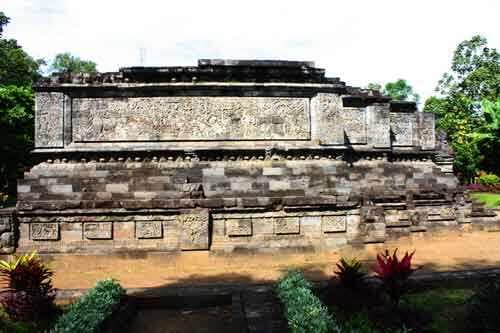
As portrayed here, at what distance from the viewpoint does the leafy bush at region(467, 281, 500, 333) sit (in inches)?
196

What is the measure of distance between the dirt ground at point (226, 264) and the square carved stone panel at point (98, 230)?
0.54 m

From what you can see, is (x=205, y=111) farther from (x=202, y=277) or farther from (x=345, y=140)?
(x=202, y=277)

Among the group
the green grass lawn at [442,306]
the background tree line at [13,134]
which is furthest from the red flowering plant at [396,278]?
the background tree line at [13,134]

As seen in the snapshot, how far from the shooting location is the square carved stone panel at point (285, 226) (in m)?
11.6

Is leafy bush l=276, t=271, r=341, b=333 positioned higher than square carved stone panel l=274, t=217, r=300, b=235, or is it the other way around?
square carved stone panel l=274, t=217, r=300, b=235

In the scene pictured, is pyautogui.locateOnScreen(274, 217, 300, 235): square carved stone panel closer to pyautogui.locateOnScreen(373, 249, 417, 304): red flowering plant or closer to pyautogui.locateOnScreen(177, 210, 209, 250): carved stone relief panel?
pyautogui.locateOnScreen(177, 210, 209, 250): carved stone relief panel

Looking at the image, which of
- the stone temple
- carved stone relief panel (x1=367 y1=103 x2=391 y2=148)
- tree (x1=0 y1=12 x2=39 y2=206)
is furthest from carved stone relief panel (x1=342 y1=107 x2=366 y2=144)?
tree (x1=0 y1=12 x2=39 y2=206)

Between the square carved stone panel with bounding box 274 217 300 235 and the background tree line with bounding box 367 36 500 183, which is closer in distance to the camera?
the square carved stone panel with bounding box 274 217 300 235

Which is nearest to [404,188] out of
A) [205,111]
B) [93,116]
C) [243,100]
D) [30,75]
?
[243,100]

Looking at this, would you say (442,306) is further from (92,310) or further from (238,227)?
(238,227)

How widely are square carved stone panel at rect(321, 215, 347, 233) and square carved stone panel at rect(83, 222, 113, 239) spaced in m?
6.00

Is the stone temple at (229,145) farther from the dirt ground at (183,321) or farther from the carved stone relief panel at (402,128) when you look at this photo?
the dirt ground at (183,321)

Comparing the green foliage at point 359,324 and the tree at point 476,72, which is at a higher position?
the tree at point 476,72

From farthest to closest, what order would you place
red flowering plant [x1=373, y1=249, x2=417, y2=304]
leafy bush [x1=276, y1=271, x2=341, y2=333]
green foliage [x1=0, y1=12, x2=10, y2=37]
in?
1. green foliage [x1=0, y1=12, x2=10, y2=37]
2. red flowering plant [x1=373, y1=249, x2=417, y2=304]
3. leafy bush [x1=276, y1=271, x2=341, y2=333]
